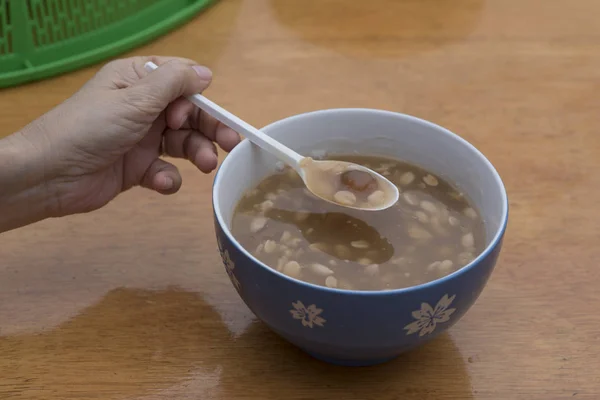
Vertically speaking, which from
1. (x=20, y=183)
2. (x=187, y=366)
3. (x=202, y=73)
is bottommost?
(x=187, y=366)

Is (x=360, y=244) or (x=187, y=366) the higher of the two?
(x=360, y=244)

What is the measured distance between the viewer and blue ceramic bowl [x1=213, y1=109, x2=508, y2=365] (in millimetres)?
758

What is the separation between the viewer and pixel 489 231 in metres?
0.91

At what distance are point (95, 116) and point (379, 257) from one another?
0.46 m

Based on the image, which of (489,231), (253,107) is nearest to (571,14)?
(253,107)

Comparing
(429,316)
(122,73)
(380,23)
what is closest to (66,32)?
(122,73)

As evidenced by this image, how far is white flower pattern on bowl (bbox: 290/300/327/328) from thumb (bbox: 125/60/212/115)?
0.41 m

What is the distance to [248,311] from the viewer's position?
3.20 ft

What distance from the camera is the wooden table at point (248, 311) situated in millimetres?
889

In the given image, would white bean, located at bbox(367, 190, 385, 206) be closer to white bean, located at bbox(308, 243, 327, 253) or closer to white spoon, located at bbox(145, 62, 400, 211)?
white spoon, located at bbox(145, 62, 400, 211)

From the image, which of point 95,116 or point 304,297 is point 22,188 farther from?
point 304,297

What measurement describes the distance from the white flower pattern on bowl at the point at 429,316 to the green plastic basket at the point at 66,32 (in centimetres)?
101

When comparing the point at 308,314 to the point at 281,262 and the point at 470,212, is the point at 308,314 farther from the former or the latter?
the point at 470,212

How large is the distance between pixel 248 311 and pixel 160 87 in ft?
1.15
